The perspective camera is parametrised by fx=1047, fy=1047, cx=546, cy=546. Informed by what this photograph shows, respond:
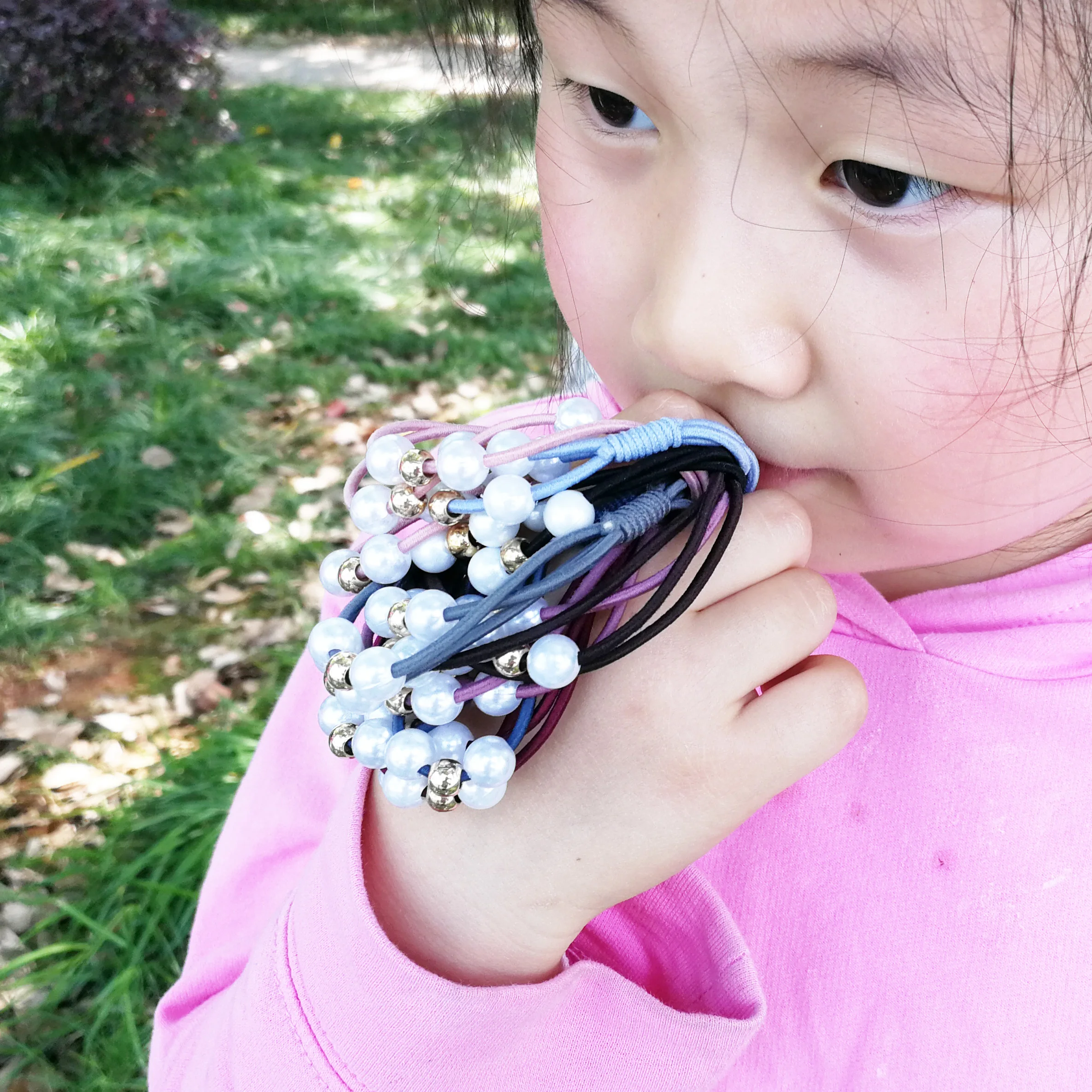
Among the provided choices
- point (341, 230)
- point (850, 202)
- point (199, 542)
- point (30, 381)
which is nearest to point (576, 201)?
point (850, 202)

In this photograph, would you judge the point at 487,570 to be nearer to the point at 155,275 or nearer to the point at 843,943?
the point at 843,943

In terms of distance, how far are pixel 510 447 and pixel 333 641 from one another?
0.82 feet

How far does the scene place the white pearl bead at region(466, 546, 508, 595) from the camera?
0.87 metres

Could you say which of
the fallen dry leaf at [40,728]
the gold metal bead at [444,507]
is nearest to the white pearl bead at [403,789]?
the gold metal bead at [444,507]

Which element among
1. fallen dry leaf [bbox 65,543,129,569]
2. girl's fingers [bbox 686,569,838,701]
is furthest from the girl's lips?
fallen dry leaf [bbox 65,543,129,569]

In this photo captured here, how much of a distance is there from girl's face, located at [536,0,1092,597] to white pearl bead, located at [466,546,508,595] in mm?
253

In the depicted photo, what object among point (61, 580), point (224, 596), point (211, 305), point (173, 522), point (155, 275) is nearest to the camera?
point (61, 580)

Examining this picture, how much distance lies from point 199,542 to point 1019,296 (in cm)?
334

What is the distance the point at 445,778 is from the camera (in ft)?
3.04

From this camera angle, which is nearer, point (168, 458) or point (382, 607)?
point (382, 607)

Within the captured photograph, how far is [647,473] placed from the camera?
0.90 metres

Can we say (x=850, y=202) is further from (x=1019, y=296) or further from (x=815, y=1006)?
(x=815, y=1006)

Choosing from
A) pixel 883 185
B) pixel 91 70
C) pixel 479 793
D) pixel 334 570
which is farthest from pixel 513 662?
pixel 91 70

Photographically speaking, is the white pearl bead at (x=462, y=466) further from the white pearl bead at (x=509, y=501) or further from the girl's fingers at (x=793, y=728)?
the girl's fingers at (x=793, y=728)
